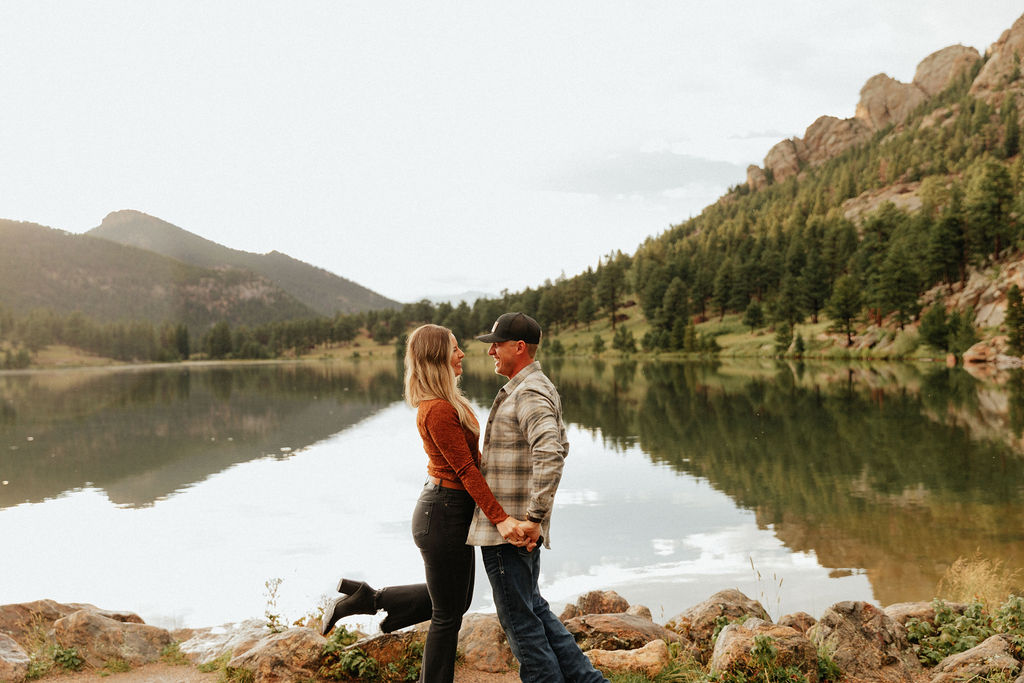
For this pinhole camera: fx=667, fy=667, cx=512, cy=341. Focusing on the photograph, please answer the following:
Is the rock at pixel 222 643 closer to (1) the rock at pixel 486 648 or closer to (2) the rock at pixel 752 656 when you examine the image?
(1) the rock at pixel 486 648

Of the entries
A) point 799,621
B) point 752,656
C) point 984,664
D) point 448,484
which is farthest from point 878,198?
point 448,484

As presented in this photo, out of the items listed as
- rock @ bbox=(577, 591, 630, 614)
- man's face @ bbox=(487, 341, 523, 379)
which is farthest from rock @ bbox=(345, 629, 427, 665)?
rock @ bbox=(577, 591, 630, 614)

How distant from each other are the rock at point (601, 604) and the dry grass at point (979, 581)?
16.5 feet

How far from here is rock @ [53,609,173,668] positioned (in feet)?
22.9

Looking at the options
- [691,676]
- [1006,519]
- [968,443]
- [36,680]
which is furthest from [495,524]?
[968,443]

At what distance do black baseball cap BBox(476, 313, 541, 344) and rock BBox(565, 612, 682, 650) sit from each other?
11.7 feet

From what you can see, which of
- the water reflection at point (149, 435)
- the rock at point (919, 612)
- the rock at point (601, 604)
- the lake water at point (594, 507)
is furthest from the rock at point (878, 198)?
the rock at point (601, 604)

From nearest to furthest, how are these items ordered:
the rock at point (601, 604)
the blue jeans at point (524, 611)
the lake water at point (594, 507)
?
the blue jeans at point (524, 611), the rock at point (601, 604), the lake water at point (594, 507)

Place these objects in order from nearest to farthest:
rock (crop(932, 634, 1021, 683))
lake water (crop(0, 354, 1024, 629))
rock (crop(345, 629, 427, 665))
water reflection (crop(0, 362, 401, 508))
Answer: rock (crop(932, 634, 1021, 683))
rock (crop(345, 629, 427, 665))
lake water (crop(0, 354, 1024, 629))
water reflection (crop(0, 362, 401, 508))

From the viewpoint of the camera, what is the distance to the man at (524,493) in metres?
4.25

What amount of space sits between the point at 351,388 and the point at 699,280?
7820 centimetres

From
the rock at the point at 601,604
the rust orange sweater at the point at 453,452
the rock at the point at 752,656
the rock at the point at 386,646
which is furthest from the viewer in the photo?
the rock at the point at 601,604

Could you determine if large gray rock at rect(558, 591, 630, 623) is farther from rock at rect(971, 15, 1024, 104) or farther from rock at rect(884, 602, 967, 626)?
rock at rect(971, 15, 1024, 104)

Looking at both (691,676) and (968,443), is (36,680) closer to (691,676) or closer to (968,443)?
(691,676)
